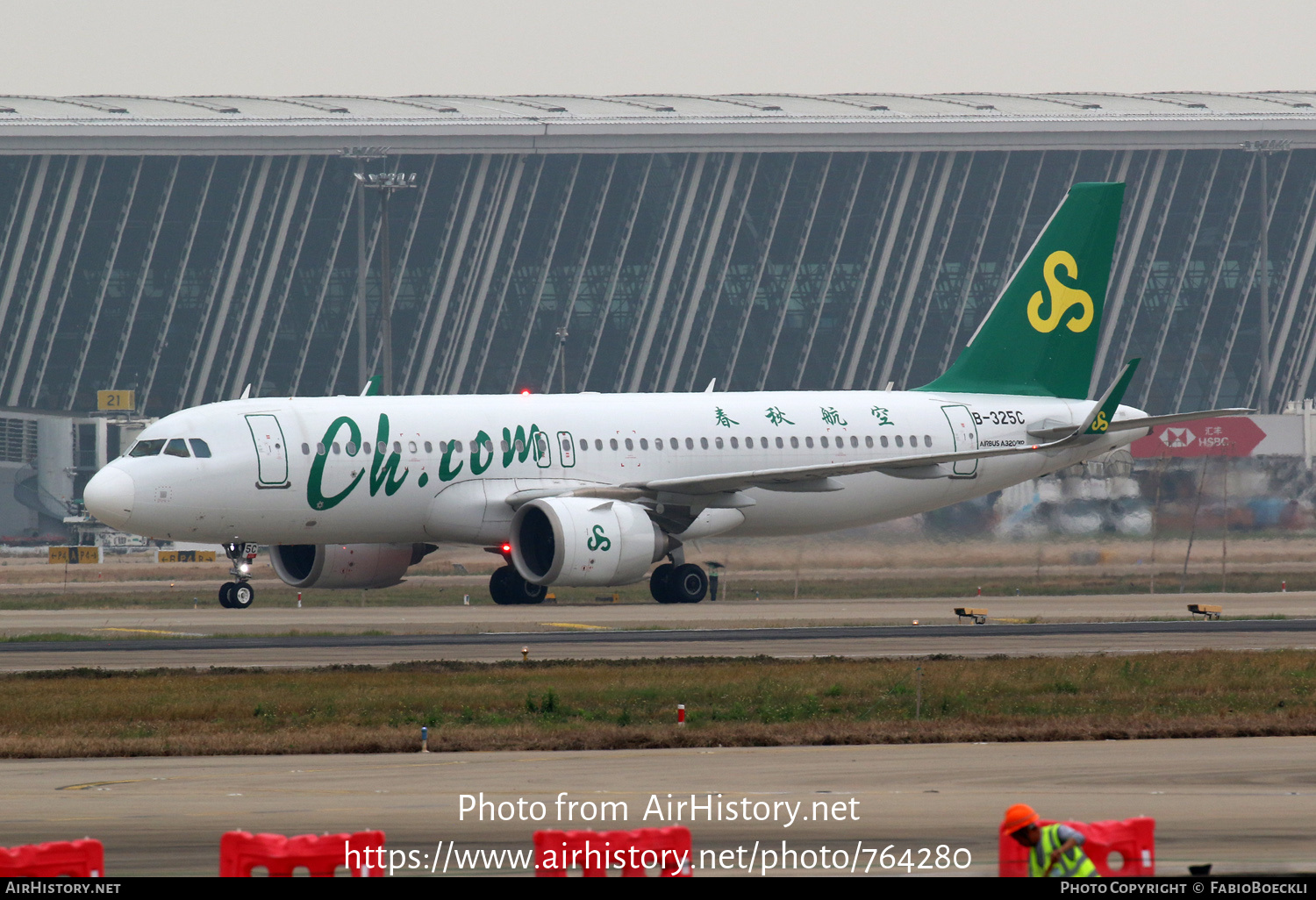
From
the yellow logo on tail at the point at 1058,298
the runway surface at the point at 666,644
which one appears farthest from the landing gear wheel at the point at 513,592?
the yellow logo on tail at the point at 1058,298

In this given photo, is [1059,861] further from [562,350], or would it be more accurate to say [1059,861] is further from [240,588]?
[562,350]

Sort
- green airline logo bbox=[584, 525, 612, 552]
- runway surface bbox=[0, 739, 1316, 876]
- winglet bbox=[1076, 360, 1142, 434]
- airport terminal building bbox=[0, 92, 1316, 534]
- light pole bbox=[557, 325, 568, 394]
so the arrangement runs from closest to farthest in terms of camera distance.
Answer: runway surface bbox=[0, 739, 1316, 876], green airline logo bbox=[584, 525, 612, 552], winglet bbox=[1076, 360, 1142, 434], light pole bbox=[557, 325, 568, 394], airport terminal building bbox=[0, 92, 1316, 534]

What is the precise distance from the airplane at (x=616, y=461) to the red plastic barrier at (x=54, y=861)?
25608 mm

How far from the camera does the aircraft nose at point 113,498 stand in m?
34.5

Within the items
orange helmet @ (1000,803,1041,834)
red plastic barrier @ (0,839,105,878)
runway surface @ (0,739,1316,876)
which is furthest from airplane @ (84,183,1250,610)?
orange helmet @ (1000,803,1041,834)

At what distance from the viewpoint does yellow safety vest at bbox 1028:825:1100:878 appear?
366 inches

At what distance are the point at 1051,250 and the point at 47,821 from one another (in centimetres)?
3390

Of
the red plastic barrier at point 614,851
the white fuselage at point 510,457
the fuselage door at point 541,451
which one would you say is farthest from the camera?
the fuselage door at point 541,451

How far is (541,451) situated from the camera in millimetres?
37938

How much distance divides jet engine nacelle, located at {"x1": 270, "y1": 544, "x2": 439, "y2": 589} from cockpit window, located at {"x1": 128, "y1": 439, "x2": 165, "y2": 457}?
145 inches

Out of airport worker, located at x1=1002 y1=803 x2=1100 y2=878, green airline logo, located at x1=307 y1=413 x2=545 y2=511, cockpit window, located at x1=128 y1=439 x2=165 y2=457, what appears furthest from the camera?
green airline logo, located at x1=307 y1=413 x2=545 y2=511

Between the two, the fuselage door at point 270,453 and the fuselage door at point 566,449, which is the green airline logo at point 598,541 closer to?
the fuselage door at point 566,449

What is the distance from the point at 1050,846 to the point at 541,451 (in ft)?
95.0

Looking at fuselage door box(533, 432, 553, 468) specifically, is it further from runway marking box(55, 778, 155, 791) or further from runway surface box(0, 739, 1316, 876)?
runway marking box(55, 778, 155, 791)
